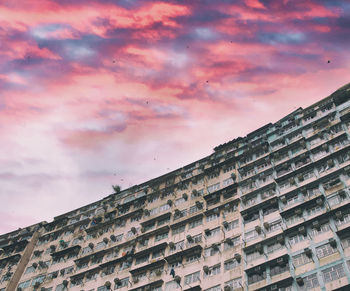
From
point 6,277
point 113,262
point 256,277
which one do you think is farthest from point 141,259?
point 6,277

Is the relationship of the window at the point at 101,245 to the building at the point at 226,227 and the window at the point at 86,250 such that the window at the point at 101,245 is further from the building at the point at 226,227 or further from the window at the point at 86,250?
the window at the point at 86,250

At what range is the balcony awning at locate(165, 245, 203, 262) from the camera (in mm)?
37844

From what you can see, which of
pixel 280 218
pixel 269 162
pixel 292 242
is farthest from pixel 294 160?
pixel 292 242

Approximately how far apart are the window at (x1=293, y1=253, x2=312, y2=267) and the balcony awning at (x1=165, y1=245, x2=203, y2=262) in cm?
988

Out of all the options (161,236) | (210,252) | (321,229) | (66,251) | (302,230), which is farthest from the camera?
(66,251)

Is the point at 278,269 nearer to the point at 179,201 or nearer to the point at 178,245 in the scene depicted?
the point at 178,245

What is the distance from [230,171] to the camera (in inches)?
1829

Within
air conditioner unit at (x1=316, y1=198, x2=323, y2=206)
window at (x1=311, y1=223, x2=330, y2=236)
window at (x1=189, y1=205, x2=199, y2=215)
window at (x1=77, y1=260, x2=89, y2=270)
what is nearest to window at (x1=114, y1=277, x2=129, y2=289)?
window at (x1=77, y1=260, x2=89, y2=270)

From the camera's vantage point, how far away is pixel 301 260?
102 feet

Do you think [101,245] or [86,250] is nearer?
[101,245]

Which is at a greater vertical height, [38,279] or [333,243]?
[38,279]

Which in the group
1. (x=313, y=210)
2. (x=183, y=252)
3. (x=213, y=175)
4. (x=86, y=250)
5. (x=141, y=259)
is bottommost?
(x=183, y=252)

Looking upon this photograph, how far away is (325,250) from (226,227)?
10819 mm

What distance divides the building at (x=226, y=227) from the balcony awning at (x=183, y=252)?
0.11m
